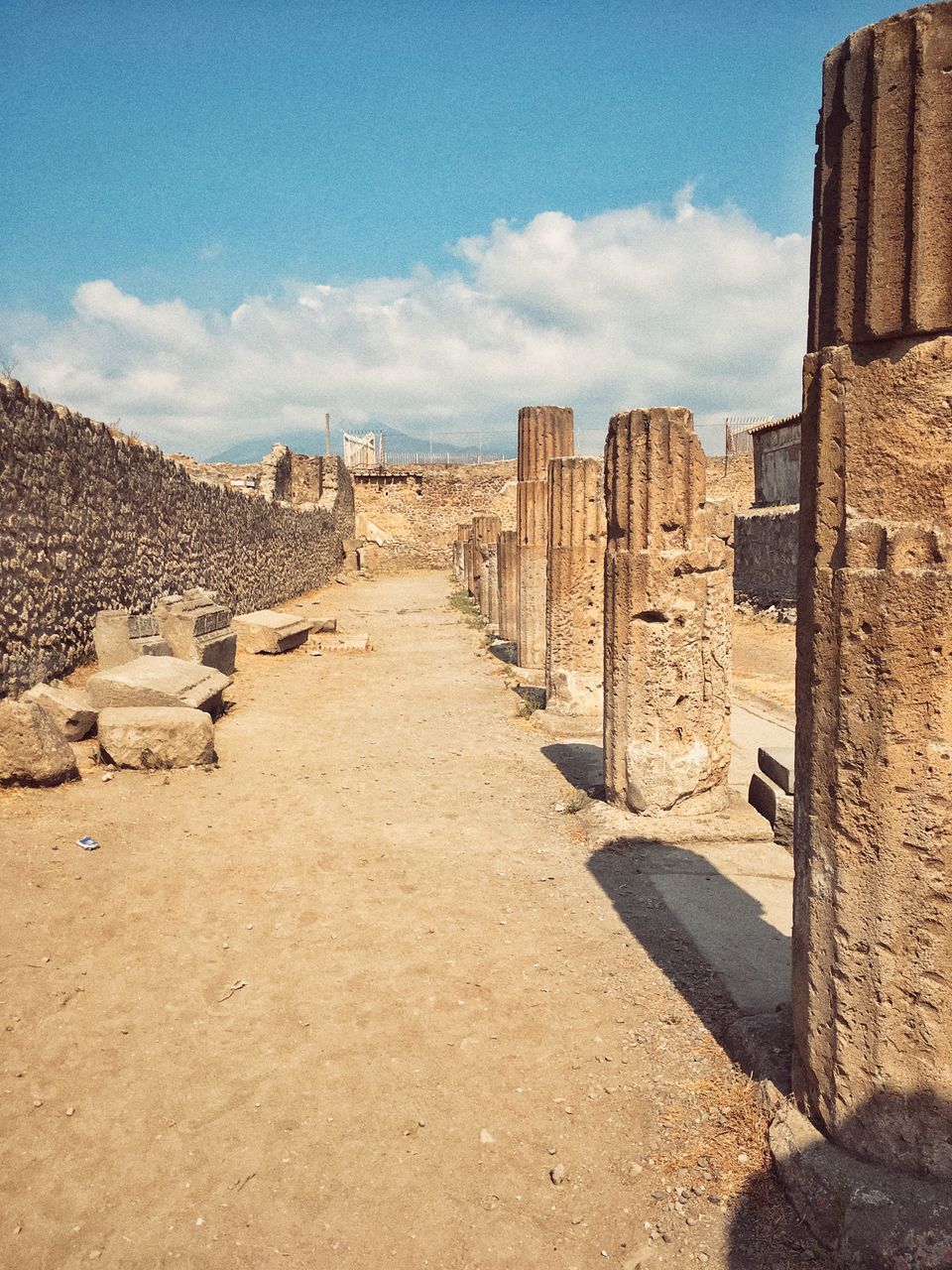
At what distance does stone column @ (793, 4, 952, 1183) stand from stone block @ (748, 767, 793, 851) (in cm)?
282

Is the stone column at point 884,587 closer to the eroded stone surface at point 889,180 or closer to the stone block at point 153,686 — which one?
the eroded stone surface at point 889,180

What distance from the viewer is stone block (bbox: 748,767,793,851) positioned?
17.1ft

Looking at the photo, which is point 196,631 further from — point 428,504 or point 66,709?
point 428,504

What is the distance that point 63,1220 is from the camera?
2508 mm

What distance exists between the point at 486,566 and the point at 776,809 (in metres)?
13.1

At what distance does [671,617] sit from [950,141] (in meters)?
3.68

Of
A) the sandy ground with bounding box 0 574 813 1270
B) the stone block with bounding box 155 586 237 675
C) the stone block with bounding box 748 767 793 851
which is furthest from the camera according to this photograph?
the stone block with bounding box 155 586 237 675

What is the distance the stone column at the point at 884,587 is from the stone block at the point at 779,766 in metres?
3.04

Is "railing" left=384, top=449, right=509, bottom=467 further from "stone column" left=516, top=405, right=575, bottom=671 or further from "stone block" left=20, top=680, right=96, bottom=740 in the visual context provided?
"stone block" left=20, top=680, right=96, bottom=740

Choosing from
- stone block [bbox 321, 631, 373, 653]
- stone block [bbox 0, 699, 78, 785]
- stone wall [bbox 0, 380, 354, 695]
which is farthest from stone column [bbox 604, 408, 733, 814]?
stone block [bbox 321, 631, 373, 653]

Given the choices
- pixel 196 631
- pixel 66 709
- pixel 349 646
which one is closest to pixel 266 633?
pixel 349 646

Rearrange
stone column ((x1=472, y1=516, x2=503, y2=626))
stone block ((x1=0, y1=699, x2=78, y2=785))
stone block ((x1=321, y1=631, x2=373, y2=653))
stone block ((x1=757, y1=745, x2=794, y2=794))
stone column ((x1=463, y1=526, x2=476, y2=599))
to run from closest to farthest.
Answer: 1. stone block ((x1=757, y1=745, x2=794, y2=794))
2. stone block ((x1=0, y1=699, x2=78, y2=785))
3. stone block ((x1=321, y1=631, x2=373, y2=653))
4. stone column ((x1=472, y1=516, x2=503, y2=626))
5. stone column ((x1=463, y1=526, x2=476, y2=599))

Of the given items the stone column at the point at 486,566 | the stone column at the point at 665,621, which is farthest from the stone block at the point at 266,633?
the stone column at the point at 665,621

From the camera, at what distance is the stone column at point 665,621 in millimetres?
5578
